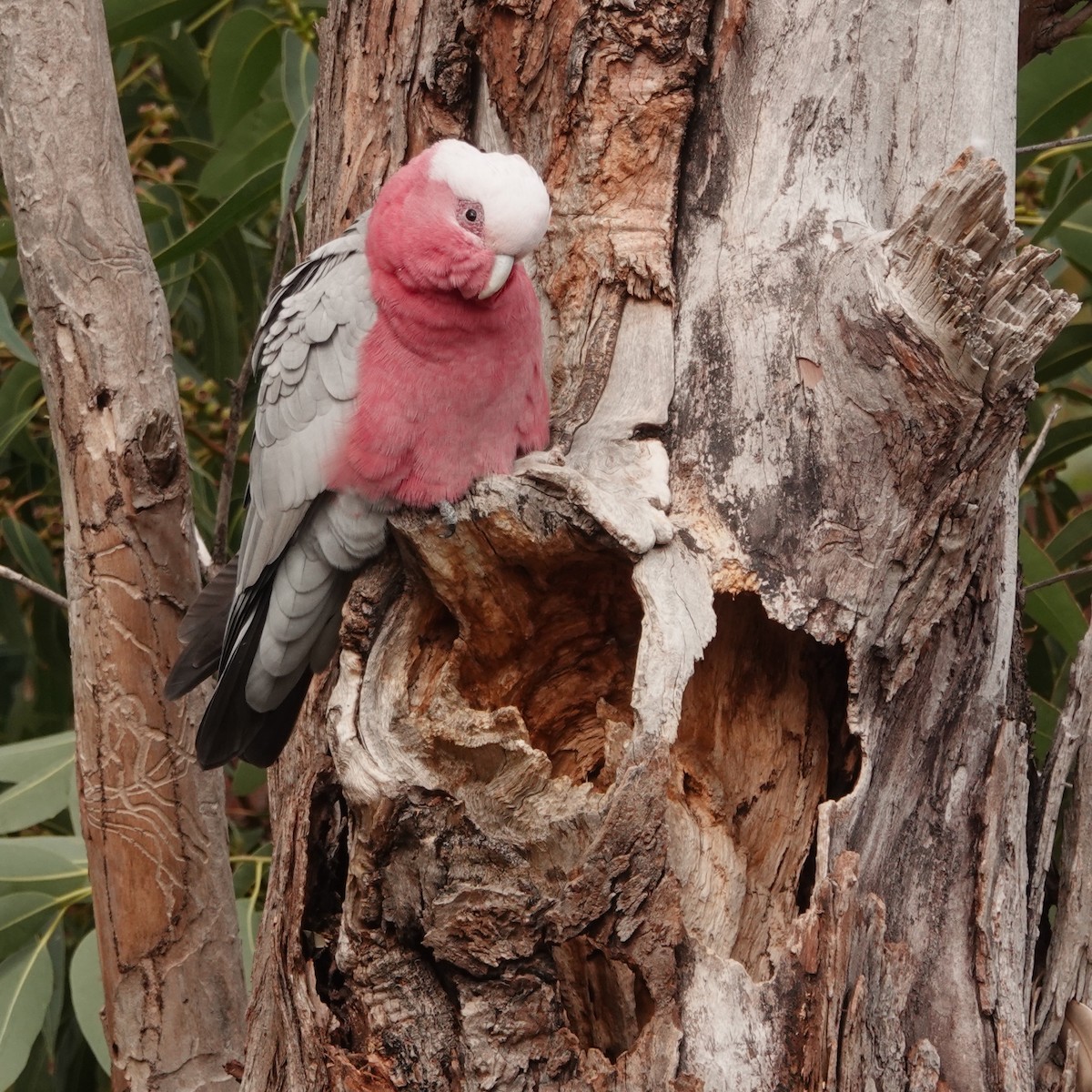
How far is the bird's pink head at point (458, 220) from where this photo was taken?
5.39ft

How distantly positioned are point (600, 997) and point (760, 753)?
0.35 m

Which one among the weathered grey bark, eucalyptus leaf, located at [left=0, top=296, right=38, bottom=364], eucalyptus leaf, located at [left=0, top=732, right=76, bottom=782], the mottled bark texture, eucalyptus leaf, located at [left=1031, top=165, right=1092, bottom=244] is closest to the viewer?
the mottled bark texture

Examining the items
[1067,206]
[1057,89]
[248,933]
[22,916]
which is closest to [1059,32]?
[1057,89]

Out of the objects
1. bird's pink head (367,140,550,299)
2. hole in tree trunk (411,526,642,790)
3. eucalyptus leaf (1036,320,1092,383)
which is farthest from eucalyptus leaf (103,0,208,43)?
eucalyptus leaf (1036,320,1092,383)

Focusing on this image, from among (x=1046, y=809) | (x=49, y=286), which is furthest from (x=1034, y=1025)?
(x=49, y=286)

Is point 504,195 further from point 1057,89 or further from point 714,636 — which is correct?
point 1057,89

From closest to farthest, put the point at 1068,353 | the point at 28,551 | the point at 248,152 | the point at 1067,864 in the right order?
the point at 1067,864 < the point at 1068,353 < the point at 248,152 < the point at 28,551

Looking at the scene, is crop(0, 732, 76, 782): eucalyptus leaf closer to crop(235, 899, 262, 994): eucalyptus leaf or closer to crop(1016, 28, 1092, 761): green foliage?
crop(235, 899, 262, 994): eucalyptus leaf

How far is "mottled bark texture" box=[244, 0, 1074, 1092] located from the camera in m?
1.33

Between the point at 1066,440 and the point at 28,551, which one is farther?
the point at 28,551

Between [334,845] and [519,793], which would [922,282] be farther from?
[334,845]

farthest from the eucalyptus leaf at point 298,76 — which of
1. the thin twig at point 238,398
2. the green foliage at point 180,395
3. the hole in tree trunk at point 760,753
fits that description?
the hole in tree trunk at point 760,753

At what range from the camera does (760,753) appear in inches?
60.6

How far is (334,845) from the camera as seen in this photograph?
5.46 feet
